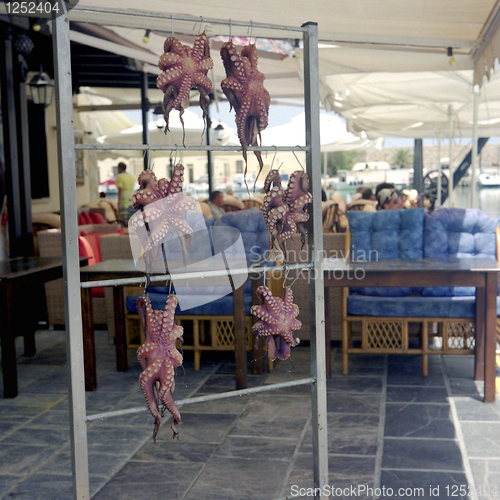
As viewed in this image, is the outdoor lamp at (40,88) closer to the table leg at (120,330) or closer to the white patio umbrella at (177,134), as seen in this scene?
the table leg at (120,330)

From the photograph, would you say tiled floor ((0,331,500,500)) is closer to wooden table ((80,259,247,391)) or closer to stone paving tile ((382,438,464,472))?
stone paving tile ((382,438,464,472))

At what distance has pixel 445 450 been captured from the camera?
2.80 m

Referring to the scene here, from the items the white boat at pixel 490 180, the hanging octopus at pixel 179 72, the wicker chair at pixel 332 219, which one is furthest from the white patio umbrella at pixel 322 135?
the white boat at pixel 490 180

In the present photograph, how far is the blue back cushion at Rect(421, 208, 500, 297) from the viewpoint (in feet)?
14.0

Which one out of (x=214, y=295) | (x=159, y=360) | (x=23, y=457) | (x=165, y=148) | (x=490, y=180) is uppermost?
(x=490, y=180)

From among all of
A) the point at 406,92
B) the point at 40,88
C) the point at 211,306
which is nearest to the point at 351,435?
the point at 211,306

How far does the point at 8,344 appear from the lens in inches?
144

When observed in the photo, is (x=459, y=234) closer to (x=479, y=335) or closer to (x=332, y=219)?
(x=479, y=335)

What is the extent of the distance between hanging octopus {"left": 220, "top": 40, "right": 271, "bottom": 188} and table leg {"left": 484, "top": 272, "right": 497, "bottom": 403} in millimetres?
2124

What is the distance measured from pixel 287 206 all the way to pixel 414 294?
8.00 ft

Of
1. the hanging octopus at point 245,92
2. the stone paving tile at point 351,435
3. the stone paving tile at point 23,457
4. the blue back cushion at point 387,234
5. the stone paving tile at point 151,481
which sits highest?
the hanging octopus at point 245,92

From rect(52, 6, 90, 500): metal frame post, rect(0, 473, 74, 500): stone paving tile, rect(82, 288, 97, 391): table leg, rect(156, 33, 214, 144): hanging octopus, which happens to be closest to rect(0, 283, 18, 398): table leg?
rect(82, 288, 97, 391): table leg

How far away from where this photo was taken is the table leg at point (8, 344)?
3621 millimetres

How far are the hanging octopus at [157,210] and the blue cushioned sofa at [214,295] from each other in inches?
79.0
